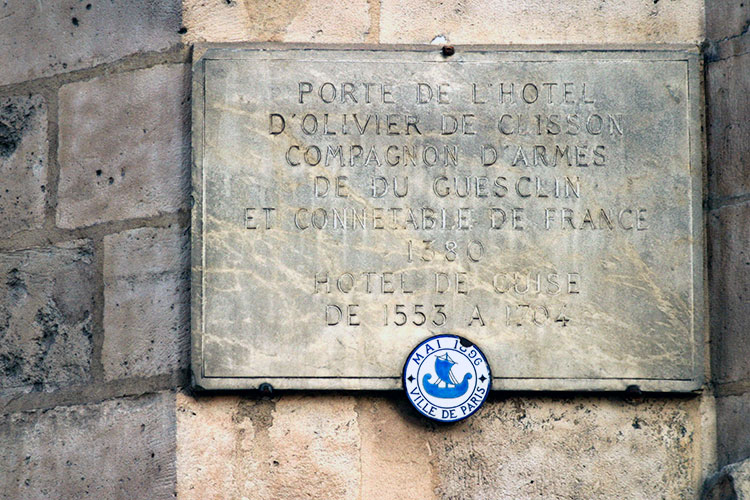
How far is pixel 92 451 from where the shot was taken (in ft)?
11.5

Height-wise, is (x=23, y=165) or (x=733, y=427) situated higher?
(x=23, y=165)

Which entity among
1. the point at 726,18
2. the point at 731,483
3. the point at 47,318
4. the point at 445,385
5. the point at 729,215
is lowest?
the point at 731,483

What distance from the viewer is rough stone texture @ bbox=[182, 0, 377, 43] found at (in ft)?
12.0

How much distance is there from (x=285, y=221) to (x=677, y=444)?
3.99 ft

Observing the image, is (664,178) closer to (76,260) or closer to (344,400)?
(344,400)

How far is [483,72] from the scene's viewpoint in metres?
3.61

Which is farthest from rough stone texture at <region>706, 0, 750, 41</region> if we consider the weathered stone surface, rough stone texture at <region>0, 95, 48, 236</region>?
rough stone texture at <region>0, 95, 48, 236</region>

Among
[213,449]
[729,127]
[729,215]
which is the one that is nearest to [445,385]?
[213,449]

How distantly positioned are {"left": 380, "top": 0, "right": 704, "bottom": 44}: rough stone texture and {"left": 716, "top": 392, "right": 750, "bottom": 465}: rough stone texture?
102cm

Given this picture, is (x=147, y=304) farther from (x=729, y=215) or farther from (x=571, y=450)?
(x=729, y=215)

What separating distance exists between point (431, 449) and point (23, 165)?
143cm

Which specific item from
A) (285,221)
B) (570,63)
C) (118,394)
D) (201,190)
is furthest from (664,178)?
(118,394)

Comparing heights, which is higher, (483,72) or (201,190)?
(483,72)

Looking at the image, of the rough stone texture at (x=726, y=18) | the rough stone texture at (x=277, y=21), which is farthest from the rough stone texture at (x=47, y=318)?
the rough stone texture at (x=726, y=18)
